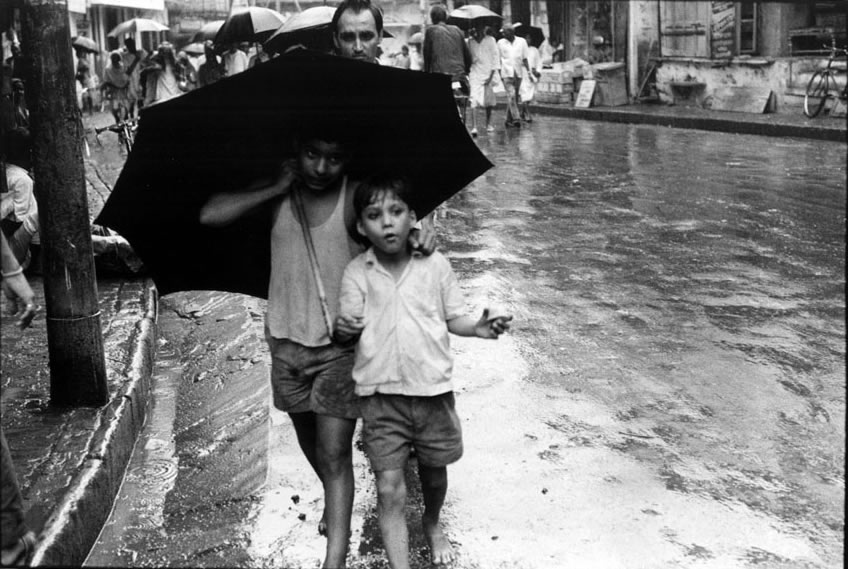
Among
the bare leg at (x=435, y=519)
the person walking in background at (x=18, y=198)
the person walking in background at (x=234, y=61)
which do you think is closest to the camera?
the bare leg at (x=435, y=519)

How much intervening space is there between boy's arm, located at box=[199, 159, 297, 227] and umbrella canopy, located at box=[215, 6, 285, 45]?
1062 centimetres

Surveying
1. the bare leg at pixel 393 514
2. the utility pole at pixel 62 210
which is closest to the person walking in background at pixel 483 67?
the utility pole at pixel 62 210

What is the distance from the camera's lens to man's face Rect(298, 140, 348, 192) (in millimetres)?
3434

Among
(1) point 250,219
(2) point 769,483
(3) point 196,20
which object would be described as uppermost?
(3) point 196,20

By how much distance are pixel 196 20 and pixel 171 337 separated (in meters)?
51.0

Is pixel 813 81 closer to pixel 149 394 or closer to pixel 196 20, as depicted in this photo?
pixel 149 394

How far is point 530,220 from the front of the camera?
1035 cm

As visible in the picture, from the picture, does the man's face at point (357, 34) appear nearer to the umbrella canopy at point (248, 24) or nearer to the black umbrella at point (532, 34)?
the umbrella canopy at point (248, 24)

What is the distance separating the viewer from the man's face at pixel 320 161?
3434 millimetres

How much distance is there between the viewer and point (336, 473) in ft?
11.7

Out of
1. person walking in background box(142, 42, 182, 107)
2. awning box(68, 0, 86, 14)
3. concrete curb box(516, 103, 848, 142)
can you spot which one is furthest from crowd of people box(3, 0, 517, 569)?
awning box(68, 0, 86, 14)

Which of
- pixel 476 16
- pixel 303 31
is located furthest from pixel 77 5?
pixel 303 31

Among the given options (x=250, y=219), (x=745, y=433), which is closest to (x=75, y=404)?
(x=250, y=219)

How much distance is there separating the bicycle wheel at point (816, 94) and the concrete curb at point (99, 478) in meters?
15.7
